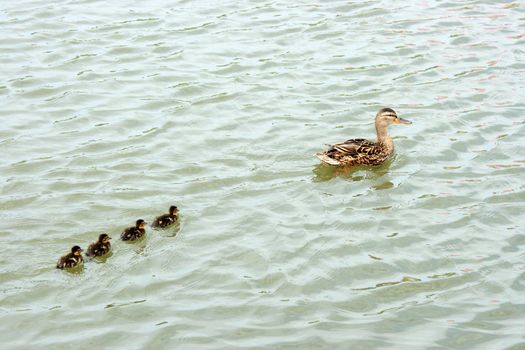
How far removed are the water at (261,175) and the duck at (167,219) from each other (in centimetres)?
10

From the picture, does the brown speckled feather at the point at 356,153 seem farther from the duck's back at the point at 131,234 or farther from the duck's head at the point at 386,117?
the duck's back at the point at 131,234

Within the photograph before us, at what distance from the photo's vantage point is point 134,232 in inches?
315

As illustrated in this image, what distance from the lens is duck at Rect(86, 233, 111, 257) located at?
7.73 m

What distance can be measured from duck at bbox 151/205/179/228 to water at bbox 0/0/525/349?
0.10 m

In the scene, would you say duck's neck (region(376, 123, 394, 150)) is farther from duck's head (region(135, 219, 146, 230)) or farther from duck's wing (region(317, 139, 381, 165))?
duck's head (region(135, 219, 146, 230))

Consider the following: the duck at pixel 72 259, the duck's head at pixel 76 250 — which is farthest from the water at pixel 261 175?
the duck's head at pixel 76 250

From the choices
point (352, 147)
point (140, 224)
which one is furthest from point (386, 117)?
point (140, 224)

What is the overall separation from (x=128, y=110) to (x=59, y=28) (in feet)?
9.93

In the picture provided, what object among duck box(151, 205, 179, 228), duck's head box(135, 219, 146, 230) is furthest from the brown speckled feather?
duck's head box(135, 219, 146, 230)

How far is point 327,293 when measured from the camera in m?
7.33

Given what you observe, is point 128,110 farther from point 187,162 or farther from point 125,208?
point 125,208

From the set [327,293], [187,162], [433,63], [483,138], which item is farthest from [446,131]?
[327,293]

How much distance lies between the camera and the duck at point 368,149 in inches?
370

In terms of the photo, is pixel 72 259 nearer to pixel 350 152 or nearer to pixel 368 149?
pixel 350 152
